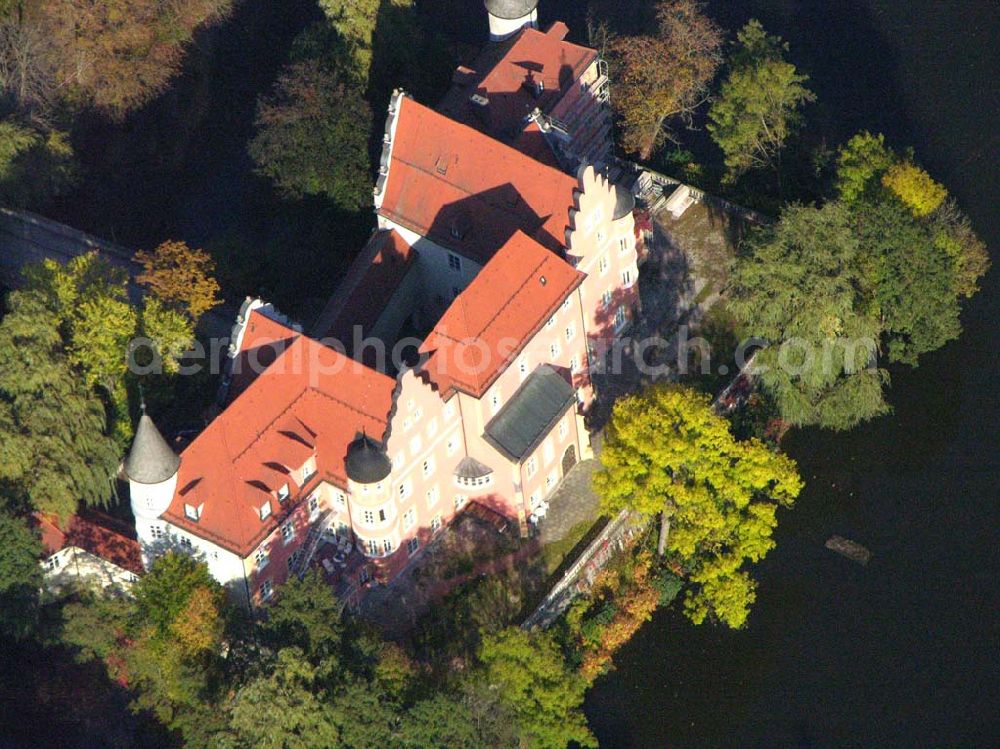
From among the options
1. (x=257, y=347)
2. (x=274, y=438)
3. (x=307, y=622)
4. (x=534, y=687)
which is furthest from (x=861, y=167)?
(x=307, y=622)

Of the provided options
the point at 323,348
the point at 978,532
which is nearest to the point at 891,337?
the point at 978,532

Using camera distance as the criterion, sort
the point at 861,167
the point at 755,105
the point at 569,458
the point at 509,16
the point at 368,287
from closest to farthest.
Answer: the point at 569,458, the point at 368,287, the point at 861,167, the point at 509,16, the point at 755,105

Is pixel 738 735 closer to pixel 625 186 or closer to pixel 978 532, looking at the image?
pixel 978 532

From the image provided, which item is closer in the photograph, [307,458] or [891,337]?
[307,458]

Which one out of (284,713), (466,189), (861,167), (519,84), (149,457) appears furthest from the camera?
(861,167)

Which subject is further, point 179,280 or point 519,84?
point 519,84

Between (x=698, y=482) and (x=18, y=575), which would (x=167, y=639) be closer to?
(x=18, y=575)
